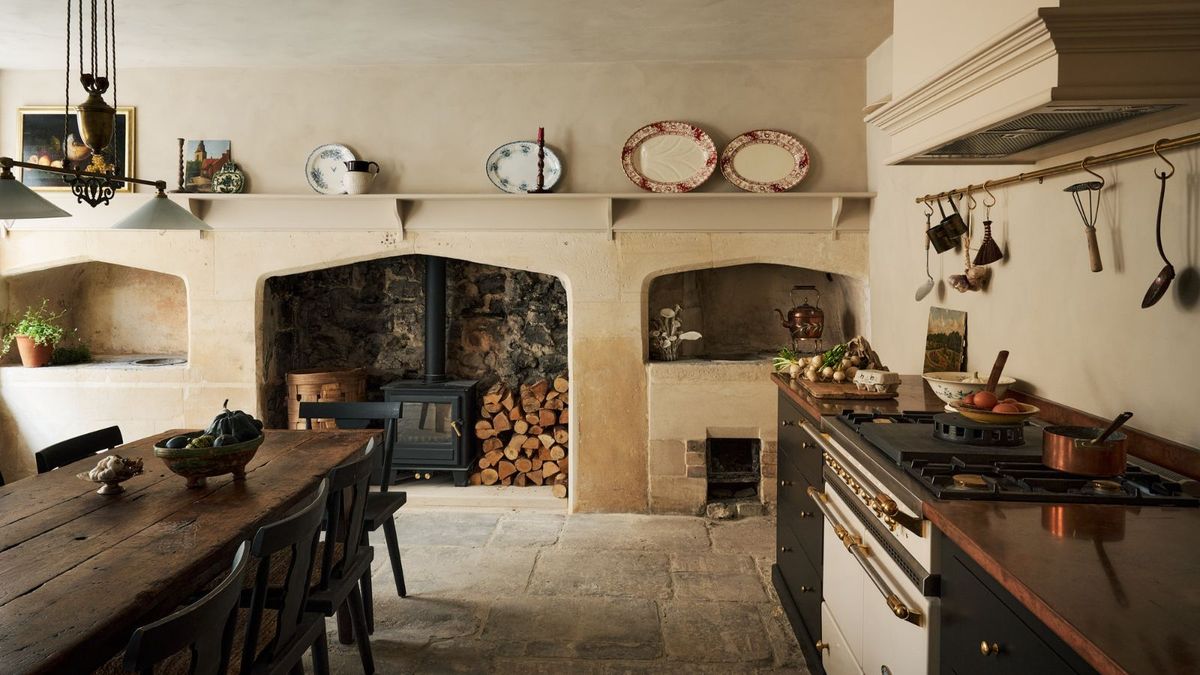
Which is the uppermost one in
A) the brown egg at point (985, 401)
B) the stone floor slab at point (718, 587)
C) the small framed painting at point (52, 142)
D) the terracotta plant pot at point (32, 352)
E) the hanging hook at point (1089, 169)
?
the small framed painting at point (52, 142)

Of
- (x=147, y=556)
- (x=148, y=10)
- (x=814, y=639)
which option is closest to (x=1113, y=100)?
(x=814, y=639)

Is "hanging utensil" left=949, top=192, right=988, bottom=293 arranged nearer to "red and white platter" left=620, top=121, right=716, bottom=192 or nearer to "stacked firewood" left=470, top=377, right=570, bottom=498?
"red and white platter" left=620, top=121, right=716, bottom=192

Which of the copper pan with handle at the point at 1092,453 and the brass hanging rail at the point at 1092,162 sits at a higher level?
the brass hanging rail at the point at 1092,162

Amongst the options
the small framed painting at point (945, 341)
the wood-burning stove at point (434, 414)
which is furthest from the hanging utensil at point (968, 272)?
the wood-burning stove at point (434, 414)

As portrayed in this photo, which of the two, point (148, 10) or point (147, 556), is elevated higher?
point (148, 10)

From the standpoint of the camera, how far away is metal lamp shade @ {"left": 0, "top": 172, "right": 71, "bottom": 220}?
212 centimetres

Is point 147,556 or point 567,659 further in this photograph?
point 567,659

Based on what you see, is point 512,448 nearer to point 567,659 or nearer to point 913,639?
point 567,659

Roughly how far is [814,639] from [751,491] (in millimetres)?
2151

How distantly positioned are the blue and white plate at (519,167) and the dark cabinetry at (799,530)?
2.01 metres

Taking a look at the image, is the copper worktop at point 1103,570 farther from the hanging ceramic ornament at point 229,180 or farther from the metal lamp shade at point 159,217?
the hanging ceramic ornament at point 229,180

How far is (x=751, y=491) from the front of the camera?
4.82 metres

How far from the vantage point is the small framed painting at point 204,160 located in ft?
15.3

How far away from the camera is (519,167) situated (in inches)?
181
